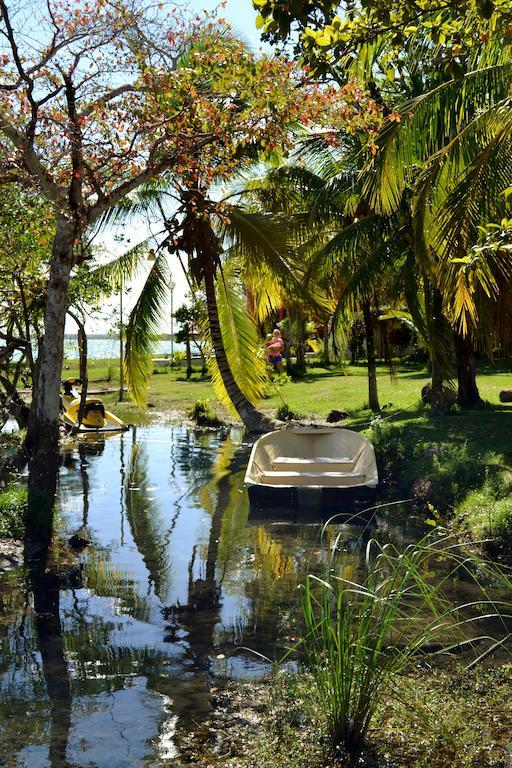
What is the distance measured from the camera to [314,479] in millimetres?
13297

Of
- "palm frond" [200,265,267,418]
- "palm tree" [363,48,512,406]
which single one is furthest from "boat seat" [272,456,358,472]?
"palm frond" [200,265,267,418]

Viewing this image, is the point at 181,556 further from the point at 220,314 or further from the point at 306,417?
the point at 306,417

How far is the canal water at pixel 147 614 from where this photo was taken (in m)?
5.90

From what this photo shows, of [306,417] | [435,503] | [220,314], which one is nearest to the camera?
[435,503]

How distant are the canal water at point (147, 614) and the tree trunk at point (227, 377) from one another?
174 inches

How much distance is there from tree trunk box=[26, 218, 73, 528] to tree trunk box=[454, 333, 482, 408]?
33.7 ft

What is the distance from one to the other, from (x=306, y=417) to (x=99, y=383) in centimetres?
1670

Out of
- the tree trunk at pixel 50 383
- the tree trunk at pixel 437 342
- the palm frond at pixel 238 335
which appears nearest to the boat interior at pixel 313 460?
A: the tree trunk at pixel 437 342

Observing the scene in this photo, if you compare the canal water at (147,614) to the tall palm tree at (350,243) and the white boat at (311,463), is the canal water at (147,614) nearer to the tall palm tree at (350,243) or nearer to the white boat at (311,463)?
the white boat at (311,463)

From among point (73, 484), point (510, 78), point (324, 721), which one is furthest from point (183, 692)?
point (73, 484)

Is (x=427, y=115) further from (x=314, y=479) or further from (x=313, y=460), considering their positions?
(x=313, y=460)

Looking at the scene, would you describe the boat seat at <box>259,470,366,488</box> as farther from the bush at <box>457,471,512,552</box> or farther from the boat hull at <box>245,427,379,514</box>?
the bush at <box>457,471,512,552</box>

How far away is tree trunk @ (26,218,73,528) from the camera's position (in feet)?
36.5

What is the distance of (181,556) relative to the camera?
36.2ft
